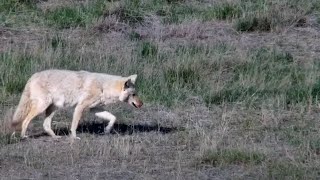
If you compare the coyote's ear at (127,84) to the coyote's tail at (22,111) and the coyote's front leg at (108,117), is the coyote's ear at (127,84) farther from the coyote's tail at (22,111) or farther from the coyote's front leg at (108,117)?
the coyote's tail at (22,111)

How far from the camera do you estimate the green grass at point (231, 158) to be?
31.1ft

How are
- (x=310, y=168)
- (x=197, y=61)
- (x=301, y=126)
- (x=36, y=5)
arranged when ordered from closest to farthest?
(x=310, y=168) → (x=301, y=126) → (x=197, y=61) → (x=36, y=5)

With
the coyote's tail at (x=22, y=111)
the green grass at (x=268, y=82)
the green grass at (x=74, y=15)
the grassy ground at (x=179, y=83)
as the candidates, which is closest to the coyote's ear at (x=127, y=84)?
the grassy ground at (x=179, y=83)

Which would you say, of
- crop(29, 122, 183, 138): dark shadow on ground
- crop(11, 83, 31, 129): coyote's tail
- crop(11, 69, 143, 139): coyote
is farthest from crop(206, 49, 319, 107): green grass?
crop(11, 83, 31, 129): coyote's tail

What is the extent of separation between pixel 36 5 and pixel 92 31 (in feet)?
6.29

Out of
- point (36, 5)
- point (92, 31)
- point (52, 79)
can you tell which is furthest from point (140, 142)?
point (36, 5)

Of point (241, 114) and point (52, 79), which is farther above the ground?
point (52, 79)

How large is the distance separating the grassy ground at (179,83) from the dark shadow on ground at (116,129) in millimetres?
14

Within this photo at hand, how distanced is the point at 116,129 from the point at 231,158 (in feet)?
6.34

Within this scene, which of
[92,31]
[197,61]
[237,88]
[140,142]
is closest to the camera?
[140,142]

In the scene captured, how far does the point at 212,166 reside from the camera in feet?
31.0

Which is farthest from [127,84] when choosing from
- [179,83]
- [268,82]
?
[268,82]

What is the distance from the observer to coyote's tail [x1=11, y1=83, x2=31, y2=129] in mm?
10539

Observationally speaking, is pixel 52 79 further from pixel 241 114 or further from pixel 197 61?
pixel 197 61
